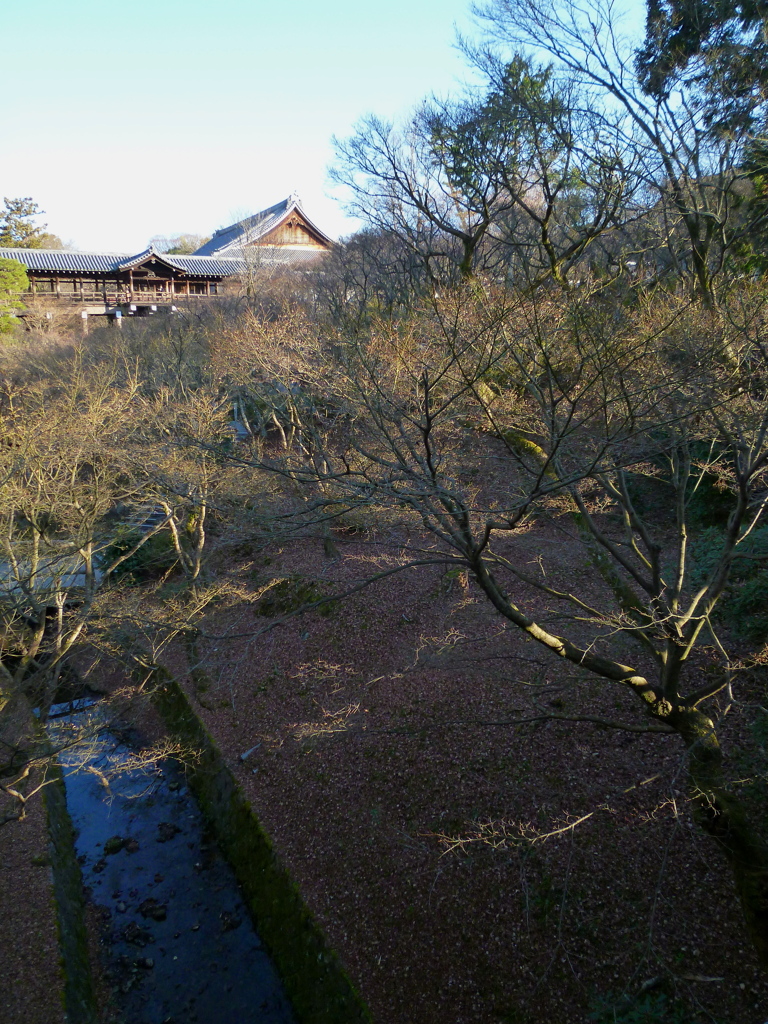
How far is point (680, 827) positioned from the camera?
6105mm

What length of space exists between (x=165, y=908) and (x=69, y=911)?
3.71 ft

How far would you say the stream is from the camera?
22.4 ft

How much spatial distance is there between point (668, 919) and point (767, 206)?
9222 mm

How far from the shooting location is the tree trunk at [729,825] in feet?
15.2

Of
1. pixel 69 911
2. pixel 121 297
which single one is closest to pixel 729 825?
pixel 69 911

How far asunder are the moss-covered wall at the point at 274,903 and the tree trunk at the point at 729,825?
3.58m

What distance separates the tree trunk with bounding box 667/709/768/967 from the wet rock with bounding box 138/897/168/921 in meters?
6.59

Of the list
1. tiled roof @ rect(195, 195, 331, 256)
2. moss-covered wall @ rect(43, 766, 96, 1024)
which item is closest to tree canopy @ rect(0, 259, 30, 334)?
tiled roof @ rect(195, 195, 331, 256)

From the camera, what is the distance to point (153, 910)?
7977 mm

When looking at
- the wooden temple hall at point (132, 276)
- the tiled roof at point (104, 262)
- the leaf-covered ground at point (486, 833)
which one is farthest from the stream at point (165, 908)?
the tiled roof at point (104, 262)

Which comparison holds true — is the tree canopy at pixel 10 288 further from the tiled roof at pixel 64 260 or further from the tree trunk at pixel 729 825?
the tree trunk at pixel 729 825

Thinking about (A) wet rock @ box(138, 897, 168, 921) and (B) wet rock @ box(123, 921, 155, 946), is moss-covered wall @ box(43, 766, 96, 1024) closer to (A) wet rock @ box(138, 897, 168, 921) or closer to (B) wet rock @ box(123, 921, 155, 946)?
(B) wet rock @ box(123, 921, 155, 946)

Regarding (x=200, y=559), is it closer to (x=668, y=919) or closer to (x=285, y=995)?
(x=285, y=995)

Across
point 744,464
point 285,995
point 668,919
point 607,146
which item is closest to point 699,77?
point 607,146
